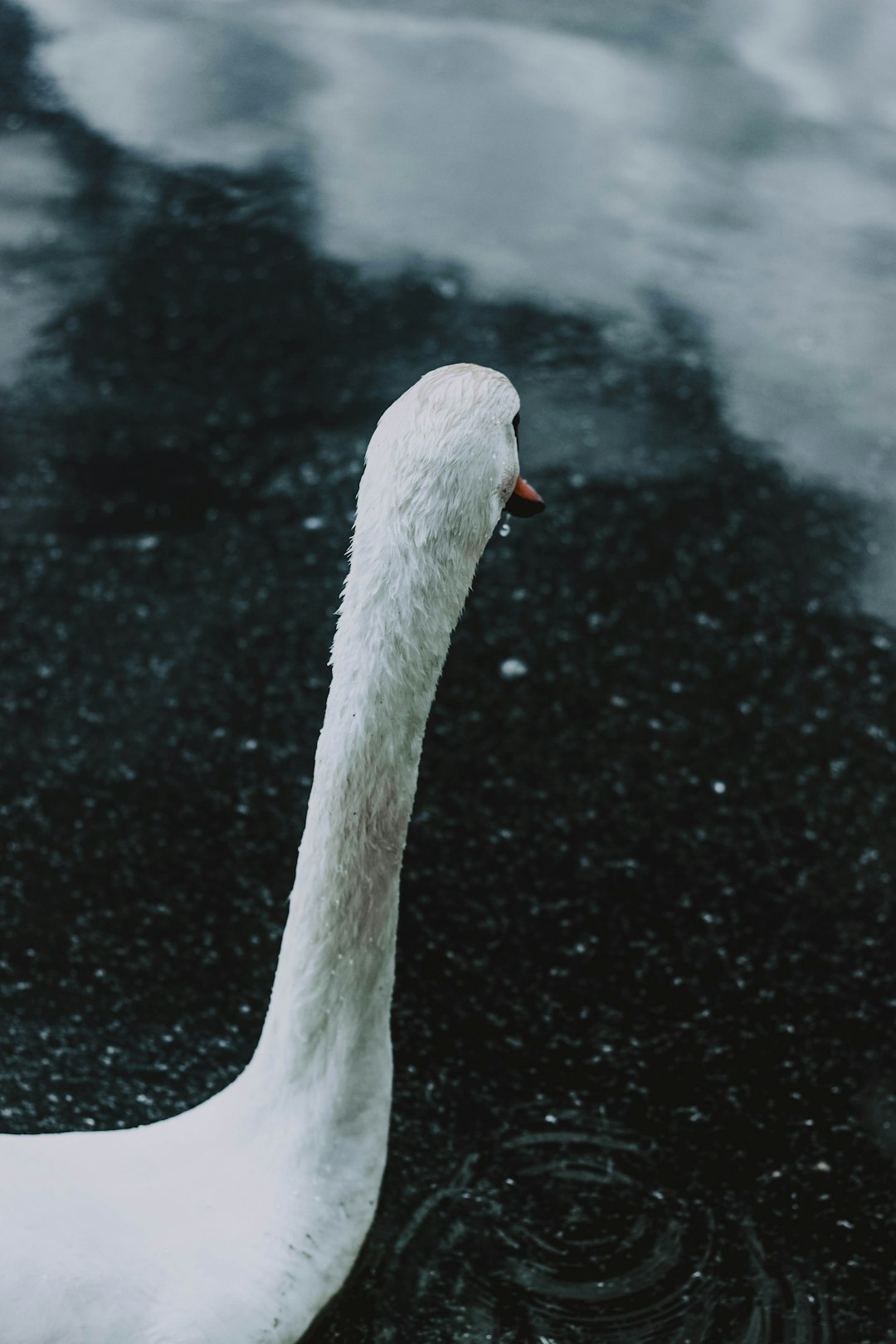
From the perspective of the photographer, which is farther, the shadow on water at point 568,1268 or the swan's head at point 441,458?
the shadow on water at point 568,1268

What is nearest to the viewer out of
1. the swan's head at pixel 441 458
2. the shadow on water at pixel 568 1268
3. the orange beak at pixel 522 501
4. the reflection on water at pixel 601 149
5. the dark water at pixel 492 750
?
the swan's head at pixel 441 458

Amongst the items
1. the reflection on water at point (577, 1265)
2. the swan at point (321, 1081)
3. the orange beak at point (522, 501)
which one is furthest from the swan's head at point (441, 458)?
the reflection on water at point (577, 1265)

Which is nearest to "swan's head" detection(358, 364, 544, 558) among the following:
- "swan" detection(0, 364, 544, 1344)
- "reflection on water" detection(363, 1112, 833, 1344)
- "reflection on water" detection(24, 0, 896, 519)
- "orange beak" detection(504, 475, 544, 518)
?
"swan" detection(0, 364, 544, 1344)

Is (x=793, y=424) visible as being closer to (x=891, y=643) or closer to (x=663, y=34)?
(x=891, y=643)

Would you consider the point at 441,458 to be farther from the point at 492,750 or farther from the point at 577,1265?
the point at 492,750

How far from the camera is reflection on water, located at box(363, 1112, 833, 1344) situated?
2.25 meters

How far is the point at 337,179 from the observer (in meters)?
5.45

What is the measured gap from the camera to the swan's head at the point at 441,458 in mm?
1791

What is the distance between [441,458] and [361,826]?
1.48ft

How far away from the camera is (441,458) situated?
5.87 feet

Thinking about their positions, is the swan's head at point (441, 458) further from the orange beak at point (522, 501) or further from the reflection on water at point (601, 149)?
the reflection on water at point (601, 149)

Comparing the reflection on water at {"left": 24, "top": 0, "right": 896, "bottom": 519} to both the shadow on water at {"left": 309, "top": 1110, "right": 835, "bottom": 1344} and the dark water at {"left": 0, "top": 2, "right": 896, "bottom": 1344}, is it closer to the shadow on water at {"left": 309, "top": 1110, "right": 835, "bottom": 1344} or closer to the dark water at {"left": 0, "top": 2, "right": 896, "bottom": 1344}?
the dark water at {"left": 0, "top": 2, "right": 896, "bottom": 1344}

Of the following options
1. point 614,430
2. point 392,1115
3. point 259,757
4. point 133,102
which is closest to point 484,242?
point 614,430

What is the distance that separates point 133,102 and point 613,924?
3.98m
